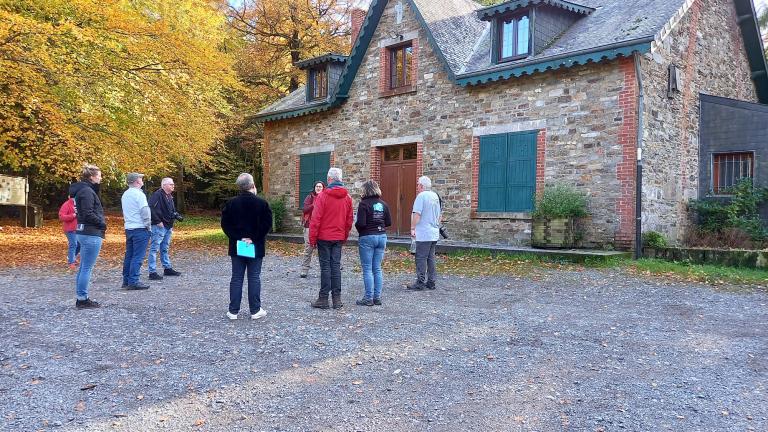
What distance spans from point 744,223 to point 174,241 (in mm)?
15687

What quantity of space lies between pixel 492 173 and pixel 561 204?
2180 mm

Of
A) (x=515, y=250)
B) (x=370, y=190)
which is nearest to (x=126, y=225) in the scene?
(x=370, y=190)

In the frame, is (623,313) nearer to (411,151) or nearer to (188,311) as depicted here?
(188,311)

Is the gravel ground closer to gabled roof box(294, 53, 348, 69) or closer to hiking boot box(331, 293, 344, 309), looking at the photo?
hiking boot box(331, 293, 344, 309)

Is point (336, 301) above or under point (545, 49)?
under

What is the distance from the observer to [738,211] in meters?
13.0

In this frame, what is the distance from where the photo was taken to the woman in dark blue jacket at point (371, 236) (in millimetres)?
7164

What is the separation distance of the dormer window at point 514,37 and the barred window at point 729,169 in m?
5.40

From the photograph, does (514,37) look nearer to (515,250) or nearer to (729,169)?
(515,250)

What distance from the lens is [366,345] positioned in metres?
5.34

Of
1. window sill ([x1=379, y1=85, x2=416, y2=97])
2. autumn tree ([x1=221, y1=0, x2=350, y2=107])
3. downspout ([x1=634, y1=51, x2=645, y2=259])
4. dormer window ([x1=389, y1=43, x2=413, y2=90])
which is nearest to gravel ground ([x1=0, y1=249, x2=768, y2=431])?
downspout ([x1=634, y1=51, x2=645, y2=259])

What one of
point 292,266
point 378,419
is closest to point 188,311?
point 378,419

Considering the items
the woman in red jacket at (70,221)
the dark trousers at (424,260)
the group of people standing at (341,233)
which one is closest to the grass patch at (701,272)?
the dark trousers at (424,260)

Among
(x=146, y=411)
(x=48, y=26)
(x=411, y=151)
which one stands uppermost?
(x=48, y=26)
